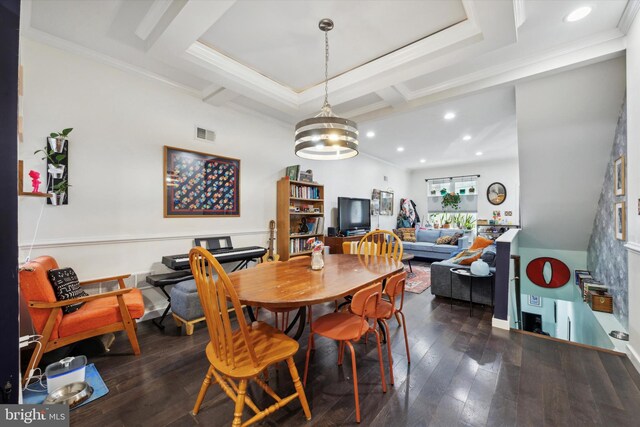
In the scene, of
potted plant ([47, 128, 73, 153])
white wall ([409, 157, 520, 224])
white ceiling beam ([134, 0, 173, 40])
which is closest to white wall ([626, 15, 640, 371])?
white ceiling beam ([134, 0, 173, 40])

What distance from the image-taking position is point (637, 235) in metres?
2.04

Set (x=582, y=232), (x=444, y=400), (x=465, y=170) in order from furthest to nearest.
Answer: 1. (x=465, y=170)
2. (x=582, y=232)
3. (x=444, y=400)

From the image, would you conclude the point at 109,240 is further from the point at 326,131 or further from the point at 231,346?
the point at 326,131

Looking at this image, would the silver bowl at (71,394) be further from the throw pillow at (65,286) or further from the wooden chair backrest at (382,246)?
the wooden chair backrest at (382,246)

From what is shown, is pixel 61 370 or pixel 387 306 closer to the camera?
pixel 61 370

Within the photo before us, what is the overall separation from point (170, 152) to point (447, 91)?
349 centimetres

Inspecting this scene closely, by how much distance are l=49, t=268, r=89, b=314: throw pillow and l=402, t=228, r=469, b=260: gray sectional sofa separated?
6.19m

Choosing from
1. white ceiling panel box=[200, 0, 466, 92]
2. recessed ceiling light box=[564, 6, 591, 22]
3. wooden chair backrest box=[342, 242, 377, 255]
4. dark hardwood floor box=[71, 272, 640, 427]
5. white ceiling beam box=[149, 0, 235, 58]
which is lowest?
dark hardwood floor box=[71, 272, 640, 427]

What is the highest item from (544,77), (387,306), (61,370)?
(544,77)

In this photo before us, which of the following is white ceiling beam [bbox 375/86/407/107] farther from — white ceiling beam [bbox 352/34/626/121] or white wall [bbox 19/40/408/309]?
white wall [bbox 19/40/408/309]

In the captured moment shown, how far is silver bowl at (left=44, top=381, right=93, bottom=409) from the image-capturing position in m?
1.59

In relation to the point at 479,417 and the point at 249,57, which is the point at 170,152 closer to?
the point at 249,57

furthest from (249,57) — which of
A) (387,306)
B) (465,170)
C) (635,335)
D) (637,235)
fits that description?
(465,170)

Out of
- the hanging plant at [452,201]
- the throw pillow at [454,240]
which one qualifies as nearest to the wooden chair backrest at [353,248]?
the throw pillow at [454,240]
